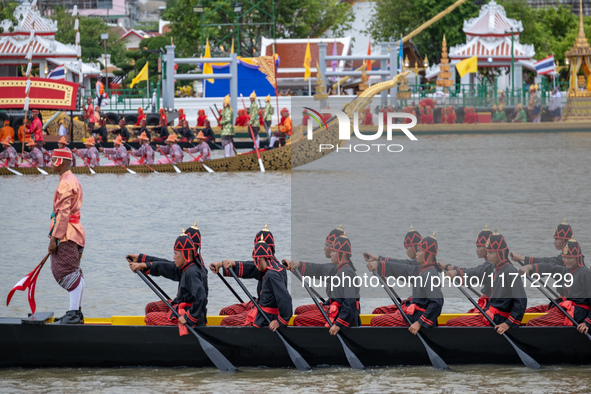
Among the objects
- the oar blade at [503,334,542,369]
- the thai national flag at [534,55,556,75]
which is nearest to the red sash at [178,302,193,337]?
the oar blade at [503,334,542,369]

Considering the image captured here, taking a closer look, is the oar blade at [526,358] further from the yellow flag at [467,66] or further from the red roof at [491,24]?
the red roof at [491,24]

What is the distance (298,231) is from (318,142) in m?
9.60

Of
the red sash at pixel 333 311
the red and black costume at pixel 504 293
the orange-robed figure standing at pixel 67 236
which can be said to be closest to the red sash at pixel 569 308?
the red and black costume at pixel 504 293

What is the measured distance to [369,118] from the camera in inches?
1566

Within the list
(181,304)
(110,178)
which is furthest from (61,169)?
(110,178)

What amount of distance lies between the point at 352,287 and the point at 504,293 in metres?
1.39

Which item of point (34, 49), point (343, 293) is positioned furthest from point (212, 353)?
point (34, 49)

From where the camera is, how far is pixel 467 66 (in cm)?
4559

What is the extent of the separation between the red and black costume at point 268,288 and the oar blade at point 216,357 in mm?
363

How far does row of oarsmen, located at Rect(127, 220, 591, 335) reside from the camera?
8891 millimetres

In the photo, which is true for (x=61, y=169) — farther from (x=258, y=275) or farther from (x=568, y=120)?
(x=568, y=120)

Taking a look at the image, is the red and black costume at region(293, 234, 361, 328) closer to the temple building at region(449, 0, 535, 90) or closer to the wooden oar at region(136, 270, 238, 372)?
the wooden oar at region(136, 270, 238, 372)

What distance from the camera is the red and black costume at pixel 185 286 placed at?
8.88 meters

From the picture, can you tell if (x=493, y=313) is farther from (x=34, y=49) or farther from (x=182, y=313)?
(x=34, y=49)
